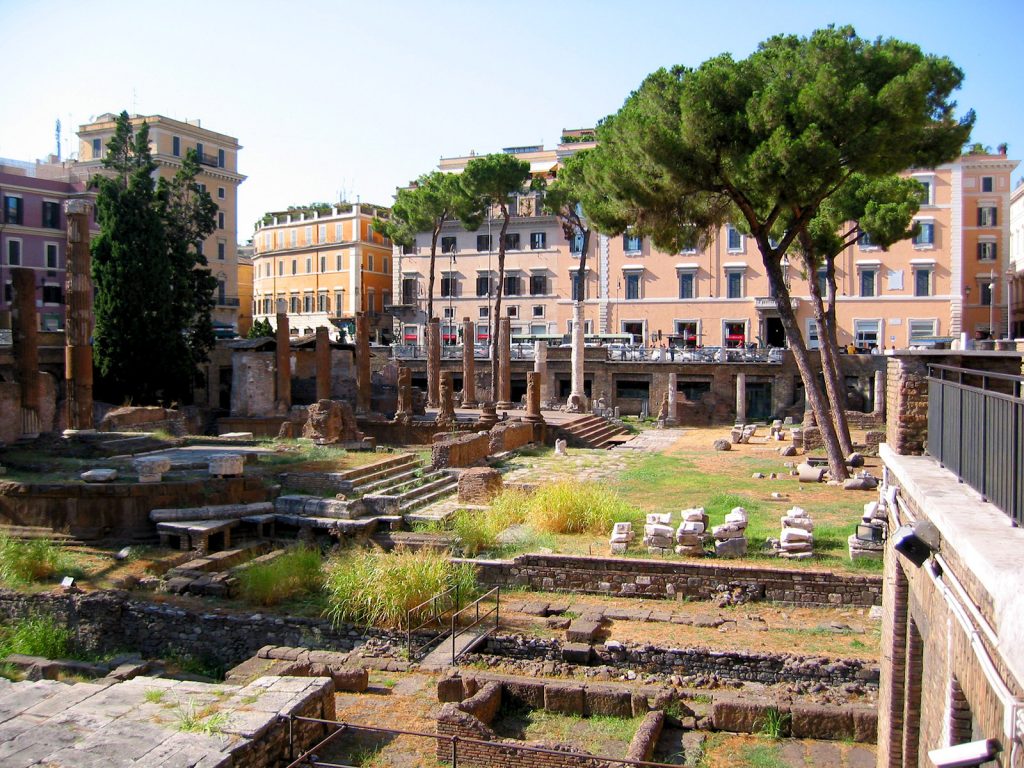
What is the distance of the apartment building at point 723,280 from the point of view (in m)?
45.2

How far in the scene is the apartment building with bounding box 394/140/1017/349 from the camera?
45156mm

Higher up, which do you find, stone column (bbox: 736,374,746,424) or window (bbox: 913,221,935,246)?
window (bbox: 913,221,935,246)

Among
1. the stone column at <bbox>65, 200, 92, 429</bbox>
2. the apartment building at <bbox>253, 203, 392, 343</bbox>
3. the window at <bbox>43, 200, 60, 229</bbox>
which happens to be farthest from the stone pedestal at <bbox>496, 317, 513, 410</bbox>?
the window at <bbox>43, 200, 60, 229</bbox>

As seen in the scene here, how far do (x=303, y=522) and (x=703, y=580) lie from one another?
27.7 ft

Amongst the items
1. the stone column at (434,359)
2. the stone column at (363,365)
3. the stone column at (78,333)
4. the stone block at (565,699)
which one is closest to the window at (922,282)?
the stone column at (434,359)

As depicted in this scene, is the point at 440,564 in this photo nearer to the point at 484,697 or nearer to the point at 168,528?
the point at 484,697

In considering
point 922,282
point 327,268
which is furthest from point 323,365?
point 922,282

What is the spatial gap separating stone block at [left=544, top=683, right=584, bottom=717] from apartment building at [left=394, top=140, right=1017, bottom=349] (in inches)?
1312

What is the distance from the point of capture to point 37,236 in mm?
43875

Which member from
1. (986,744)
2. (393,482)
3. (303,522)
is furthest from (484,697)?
(393,482)

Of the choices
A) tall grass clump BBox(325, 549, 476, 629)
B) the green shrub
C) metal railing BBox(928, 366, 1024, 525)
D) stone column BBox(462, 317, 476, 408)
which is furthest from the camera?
stone column BBox(462, 317, 476, 408)

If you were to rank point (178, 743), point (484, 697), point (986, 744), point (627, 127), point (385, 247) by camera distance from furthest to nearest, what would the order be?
point (385, 247), point (627, 127), point (484, 697), point (178, 743), point (986, 744)

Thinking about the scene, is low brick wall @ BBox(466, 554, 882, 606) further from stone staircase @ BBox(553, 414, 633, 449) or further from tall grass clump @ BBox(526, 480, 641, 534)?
stone staircase @ BBox(553, 414, 633, 449)

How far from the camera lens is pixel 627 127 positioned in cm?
2369
